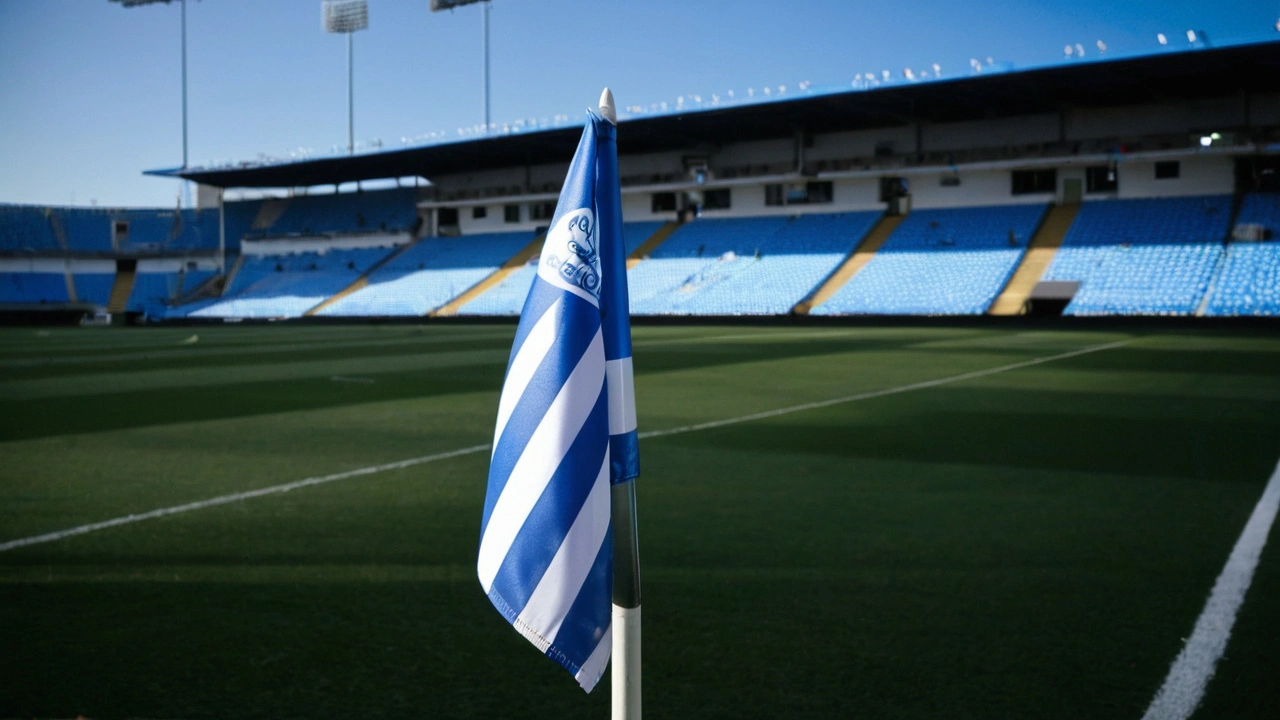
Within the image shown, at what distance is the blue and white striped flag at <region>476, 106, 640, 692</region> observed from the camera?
2.13 m

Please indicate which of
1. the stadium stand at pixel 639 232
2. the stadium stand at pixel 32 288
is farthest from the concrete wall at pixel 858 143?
the stadium stand at pixel 32 288

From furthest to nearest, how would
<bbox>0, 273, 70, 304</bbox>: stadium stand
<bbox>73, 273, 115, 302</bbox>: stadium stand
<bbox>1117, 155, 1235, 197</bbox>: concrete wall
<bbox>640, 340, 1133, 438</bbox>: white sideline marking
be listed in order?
<bbox>73, 273, 115, 302</bbox>: stadium stand, <bbox>0, 273, 70, 304</bbox>: stadium stand, <bbox>1117, 155, 1235, 197</bbox>: concrete wall, <bbox>640, 340, 1133, 438</bbox>: white sideline marking

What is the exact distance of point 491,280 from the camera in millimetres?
50594

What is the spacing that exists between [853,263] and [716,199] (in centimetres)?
1058

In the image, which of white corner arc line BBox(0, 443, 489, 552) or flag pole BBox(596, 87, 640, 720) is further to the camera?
white corner arc line BBox(0, 443, 489, 552)

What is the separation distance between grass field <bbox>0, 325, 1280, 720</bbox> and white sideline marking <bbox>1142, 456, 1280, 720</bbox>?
0.06m

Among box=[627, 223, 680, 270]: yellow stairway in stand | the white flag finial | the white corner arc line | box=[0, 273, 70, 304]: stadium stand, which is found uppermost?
→ box=[627, 223, 680, 270]: yellow stairway in stand

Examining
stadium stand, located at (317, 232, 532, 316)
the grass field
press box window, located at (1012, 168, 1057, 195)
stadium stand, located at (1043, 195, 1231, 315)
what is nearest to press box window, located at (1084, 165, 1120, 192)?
stadium stand, located at (1043, 195, 1231, 315)

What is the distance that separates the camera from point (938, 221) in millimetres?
44531

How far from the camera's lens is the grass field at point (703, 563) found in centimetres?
343

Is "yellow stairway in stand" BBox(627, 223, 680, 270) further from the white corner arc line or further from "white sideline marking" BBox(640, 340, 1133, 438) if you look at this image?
the white corner arc line

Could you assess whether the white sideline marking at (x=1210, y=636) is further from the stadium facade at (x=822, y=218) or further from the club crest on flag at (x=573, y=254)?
the stadium facade at (x=822, y=218)

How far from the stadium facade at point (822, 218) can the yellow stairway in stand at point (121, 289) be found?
186mm

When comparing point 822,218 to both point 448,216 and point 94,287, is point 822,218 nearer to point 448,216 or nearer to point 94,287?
point 448,216
